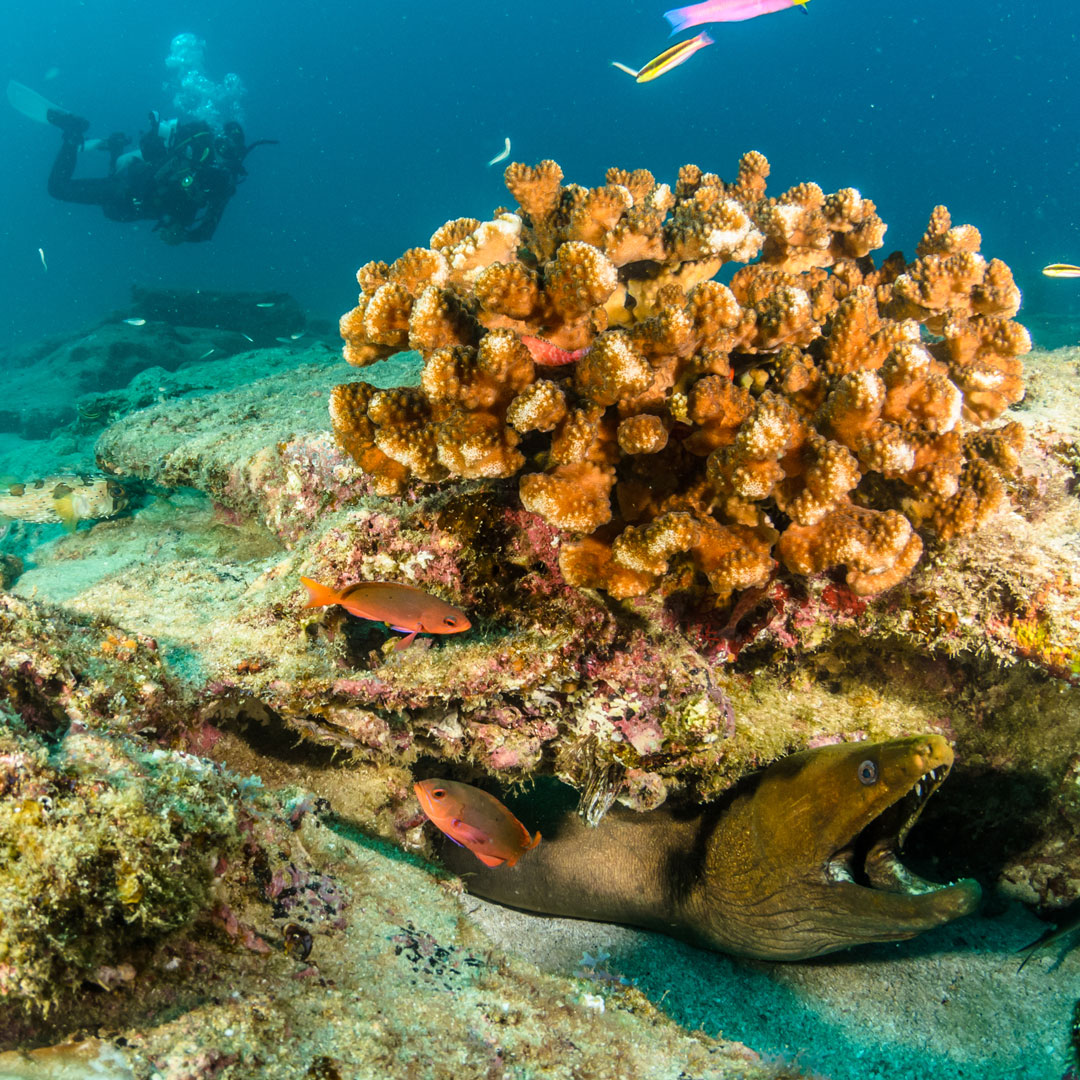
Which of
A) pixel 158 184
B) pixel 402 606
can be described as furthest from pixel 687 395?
pixel 158 184

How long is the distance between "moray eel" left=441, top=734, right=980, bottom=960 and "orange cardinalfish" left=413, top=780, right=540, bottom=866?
821 millimetres

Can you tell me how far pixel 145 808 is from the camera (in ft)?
4.42

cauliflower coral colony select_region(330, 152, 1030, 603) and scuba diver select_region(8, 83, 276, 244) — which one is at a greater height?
scuba diver select_region(8, 83, 276, 244)

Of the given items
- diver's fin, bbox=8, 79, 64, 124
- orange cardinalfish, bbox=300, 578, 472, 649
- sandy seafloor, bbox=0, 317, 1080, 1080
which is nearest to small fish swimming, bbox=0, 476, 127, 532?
sandy seafloor, bbox=0, 317, 1080, 1080

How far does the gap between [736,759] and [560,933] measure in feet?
4.54

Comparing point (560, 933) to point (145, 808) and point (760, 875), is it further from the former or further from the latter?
point (145, 808)

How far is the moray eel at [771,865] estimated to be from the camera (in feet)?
6.68

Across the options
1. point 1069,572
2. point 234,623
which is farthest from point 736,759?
point 234,623

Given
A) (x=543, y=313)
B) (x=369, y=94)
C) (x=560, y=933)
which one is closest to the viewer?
(x=543, y=313)

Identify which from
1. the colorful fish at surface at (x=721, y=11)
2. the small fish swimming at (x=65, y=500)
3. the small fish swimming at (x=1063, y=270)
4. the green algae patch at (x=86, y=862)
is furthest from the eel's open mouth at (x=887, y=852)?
the small fish swimming at (x=65, y=500)

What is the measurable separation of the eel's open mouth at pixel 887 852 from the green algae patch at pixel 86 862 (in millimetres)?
2230

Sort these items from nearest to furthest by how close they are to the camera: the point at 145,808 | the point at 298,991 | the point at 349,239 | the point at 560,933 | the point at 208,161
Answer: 1. the point at 145,808
2. the point at 298,991
3. the point at 560,933
4. the point at 208,161
5. the point at 349,239

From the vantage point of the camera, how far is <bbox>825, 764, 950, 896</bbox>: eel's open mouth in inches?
82.5

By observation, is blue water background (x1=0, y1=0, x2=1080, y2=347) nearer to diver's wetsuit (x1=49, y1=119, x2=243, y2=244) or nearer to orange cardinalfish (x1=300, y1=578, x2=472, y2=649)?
diver's wetsuit (x1=49, y1=119, x2=243, y2=244)
